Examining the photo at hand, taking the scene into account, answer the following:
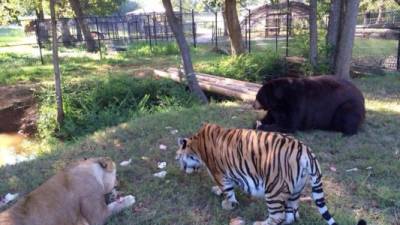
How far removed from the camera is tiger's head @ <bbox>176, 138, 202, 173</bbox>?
4.36m

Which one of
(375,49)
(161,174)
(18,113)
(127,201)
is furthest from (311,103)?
(375,49)

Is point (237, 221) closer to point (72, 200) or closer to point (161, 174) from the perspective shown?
point (161, 174)

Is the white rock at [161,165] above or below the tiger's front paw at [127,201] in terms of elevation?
above

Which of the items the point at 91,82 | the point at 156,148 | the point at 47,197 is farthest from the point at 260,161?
the point at 91,82

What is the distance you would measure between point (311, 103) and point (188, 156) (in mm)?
2664

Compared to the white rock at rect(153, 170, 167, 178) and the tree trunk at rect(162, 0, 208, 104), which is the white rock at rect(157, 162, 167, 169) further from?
the tree trunk at rect(162, 0, 208, 104)

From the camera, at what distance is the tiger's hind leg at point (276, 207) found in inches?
138

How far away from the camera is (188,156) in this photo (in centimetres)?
445

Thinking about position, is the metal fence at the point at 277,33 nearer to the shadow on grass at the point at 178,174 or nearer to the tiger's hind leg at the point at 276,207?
the shadow on grass at the point at 178,174

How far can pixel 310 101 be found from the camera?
6258 millimetres

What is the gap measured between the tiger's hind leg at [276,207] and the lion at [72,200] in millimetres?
1548

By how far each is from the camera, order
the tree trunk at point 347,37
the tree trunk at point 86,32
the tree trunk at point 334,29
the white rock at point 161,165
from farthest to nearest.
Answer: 1. the tree trunk at point 86,32
2. the tree trunk at point 334,29
3. the tree trunk at point 347,37
4. the white rock at point 161,165

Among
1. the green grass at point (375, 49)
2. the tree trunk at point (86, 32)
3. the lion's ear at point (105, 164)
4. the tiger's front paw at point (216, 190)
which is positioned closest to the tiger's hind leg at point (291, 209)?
the tiger's front paw at point (216, 190)

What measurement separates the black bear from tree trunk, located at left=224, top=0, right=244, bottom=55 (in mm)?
8601
